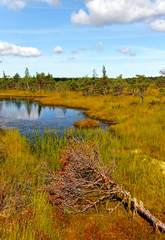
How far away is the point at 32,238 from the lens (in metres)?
3.63

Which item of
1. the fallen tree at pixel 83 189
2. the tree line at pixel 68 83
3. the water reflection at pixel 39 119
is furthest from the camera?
the tree line at pixel 68 83

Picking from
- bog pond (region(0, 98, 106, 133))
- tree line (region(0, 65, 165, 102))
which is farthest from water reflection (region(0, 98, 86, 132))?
tree line (region(0, 65, 165, 102))

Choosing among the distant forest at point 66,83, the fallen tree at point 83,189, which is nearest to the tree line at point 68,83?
the distant forest at point 66,83

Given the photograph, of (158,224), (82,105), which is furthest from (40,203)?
(82,105)

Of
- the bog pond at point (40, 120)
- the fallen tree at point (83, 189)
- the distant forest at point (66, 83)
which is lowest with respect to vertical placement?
the bog pond at point (40, 120)

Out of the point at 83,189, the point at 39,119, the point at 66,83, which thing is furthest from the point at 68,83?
the point at 83,189

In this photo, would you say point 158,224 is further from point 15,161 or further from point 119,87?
point 119,87

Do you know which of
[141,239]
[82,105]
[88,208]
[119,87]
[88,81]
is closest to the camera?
[141,239]

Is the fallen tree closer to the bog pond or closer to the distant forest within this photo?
the bog pond

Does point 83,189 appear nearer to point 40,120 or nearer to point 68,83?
point 40,120

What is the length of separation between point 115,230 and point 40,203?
6.35 feet

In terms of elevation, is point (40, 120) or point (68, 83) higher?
point (68, 83)

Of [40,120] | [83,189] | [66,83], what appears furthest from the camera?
[66,83]

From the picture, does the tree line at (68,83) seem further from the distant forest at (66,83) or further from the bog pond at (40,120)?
the bog pond at (40,120)
